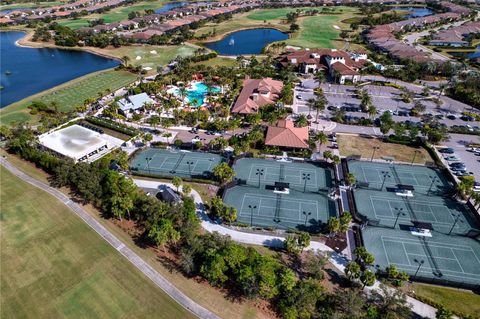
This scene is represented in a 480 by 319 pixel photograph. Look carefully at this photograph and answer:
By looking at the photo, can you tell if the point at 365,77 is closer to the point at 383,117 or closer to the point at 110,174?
the point at 383,117

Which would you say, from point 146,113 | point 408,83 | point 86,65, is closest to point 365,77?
point 408,83

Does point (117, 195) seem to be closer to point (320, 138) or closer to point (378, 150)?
point (320, 138)

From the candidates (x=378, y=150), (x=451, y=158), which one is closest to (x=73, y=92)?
(x=378, y=150)

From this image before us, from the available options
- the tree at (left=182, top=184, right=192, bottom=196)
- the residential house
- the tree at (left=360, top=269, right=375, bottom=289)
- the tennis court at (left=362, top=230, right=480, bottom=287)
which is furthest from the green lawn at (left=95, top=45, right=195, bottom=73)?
the tree at (left=360, top=269, right=375, bottom=289)

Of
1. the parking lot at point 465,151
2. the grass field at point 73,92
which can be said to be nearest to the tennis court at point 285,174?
the parking lot at point 465,151

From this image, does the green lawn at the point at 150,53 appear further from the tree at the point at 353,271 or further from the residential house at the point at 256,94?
the tree at the point at 353,271

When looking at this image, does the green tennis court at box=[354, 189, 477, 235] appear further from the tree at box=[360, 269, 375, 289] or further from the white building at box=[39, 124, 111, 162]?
the white building at box=[39, 124, 111, 162]
